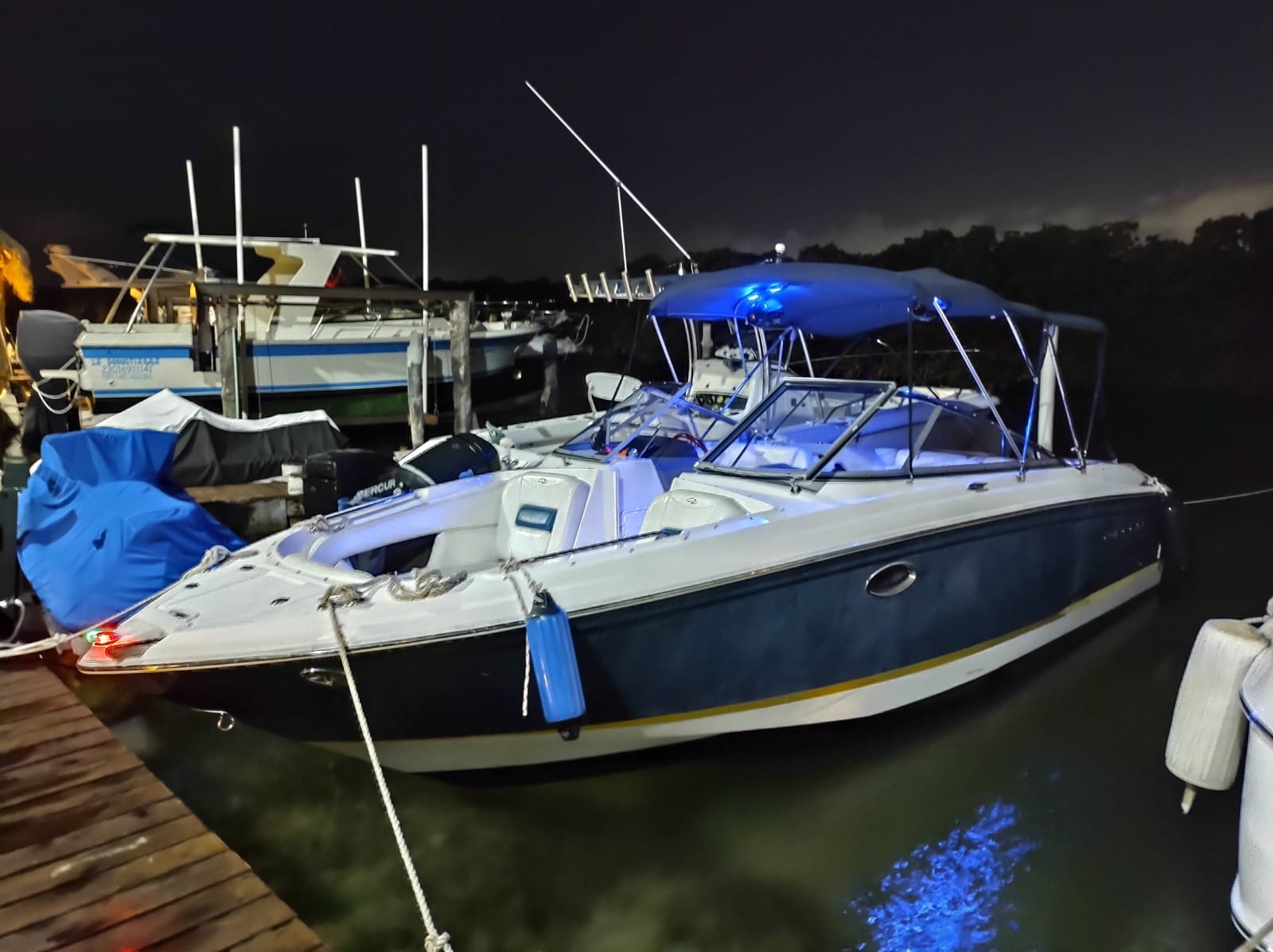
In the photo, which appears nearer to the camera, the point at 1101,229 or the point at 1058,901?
the point at 1058,901

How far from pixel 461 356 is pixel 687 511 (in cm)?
882

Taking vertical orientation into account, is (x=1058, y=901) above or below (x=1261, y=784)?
below

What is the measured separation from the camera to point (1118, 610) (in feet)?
20.8

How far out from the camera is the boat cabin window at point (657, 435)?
5715mm

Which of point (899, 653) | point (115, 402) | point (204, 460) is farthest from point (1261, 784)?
point (115, 402)

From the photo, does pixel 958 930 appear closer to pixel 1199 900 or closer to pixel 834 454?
pixel 1199 900

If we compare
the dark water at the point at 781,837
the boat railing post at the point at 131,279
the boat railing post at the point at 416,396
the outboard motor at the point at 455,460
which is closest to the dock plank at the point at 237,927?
the dark water at the point at 781,837

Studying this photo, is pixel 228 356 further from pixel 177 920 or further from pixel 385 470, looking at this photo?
pixel 177 920

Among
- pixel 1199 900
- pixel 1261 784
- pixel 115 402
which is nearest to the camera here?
pixel 1261 784

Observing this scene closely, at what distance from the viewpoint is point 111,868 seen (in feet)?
9.26

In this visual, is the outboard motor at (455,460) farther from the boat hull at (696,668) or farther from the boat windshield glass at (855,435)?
the boat hull at (696,668)

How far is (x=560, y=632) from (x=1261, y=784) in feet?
7.89

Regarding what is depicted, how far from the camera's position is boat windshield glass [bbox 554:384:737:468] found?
5.77 meters

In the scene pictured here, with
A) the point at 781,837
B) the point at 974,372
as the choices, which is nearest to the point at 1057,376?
the point at 974,372
